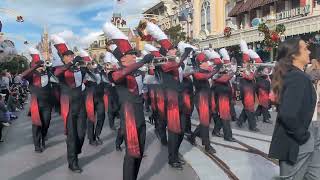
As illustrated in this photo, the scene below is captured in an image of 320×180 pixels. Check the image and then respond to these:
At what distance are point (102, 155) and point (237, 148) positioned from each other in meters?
2.49

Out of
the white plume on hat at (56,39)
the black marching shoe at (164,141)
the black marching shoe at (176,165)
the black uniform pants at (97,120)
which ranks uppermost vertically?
the white plume on hat at (56,39)

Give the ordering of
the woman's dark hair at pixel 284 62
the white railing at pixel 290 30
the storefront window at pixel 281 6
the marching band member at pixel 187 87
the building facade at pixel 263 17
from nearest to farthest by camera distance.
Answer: the woman's dark hair at pixel 284 62 → the marching band member at pixel 187 87 → the white railing at pixel 290 30 → the building facade at pixel 263 17 → the storefront window at pixel 281 6

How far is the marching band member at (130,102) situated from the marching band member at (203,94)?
9.94ft

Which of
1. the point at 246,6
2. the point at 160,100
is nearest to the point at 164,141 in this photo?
the point at 160,100

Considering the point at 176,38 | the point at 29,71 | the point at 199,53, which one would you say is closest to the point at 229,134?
the point at 199,53

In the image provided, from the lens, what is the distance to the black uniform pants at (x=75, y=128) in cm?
799

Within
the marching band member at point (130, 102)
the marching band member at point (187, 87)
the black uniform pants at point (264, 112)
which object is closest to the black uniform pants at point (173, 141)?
the marching band member at point (187, 87)

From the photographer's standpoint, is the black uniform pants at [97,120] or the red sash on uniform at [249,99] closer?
the black uniform pants at [97,120]

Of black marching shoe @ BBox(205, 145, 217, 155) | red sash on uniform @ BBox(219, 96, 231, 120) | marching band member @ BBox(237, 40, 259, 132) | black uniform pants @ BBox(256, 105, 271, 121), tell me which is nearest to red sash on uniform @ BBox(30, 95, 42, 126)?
black marching shoe @ BBox(205, 145, 217, 155)

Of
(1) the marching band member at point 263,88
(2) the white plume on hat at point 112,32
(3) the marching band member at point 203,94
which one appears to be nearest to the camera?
(2) the white plume on hat at point 112,32

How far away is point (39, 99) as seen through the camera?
9961 millimetres

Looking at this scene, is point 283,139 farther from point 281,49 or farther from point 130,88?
point 130,88

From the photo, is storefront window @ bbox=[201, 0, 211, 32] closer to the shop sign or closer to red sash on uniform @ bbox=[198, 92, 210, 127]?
the shop sign

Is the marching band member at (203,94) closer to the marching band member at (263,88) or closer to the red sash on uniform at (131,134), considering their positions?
the red sash on uniform at (131,134)
